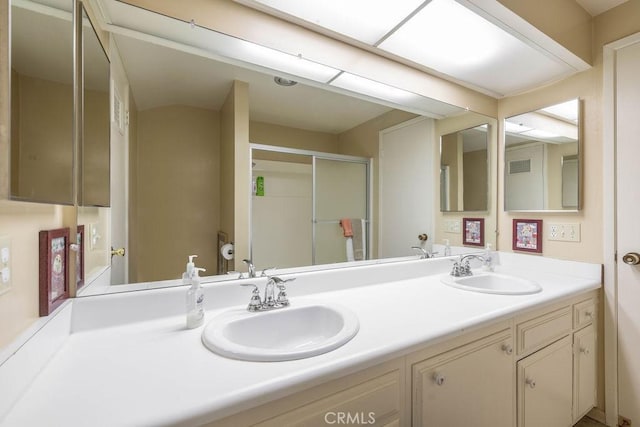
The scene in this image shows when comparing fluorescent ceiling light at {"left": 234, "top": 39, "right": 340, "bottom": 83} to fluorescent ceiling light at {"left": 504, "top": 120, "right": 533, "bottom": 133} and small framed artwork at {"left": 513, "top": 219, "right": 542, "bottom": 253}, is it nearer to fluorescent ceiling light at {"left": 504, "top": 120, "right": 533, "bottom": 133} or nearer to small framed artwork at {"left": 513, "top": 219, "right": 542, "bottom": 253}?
fluorescent ceiling light at {"left": 504, "top": 120, "right": 533, "bottom": 133}

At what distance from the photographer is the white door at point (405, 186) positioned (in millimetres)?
1733

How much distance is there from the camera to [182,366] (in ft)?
2.27

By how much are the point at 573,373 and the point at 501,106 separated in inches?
66.8

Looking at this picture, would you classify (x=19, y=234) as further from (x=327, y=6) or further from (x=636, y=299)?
(x=636, y=299)

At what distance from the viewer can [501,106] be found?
2.02m

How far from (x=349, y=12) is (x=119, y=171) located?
1.14 meters

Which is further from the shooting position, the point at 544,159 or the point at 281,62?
the point at 544,159

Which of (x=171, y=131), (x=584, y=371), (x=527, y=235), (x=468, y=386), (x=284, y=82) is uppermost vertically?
(x=284, y=82)

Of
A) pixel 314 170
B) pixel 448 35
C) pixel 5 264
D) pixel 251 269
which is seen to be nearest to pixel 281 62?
pixel 314 170

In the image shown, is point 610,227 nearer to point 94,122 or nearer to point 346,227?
point 346,227

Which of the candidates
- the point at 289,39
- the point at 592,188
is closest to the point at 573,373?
the point at 592,188

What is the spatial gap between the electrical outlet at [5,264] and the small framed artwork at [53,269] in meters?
0.14

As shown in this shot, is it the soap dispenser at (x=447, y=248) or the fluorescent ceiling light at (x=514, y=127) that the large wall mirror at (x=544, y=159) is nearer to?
the fluorescent ceiling light at (x=514, y=127)

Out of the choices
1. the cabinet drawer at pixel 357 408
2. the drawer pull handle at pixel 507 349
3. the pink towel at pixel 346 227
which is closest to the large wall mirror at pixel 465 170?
the pink towel at pixel 346 227
